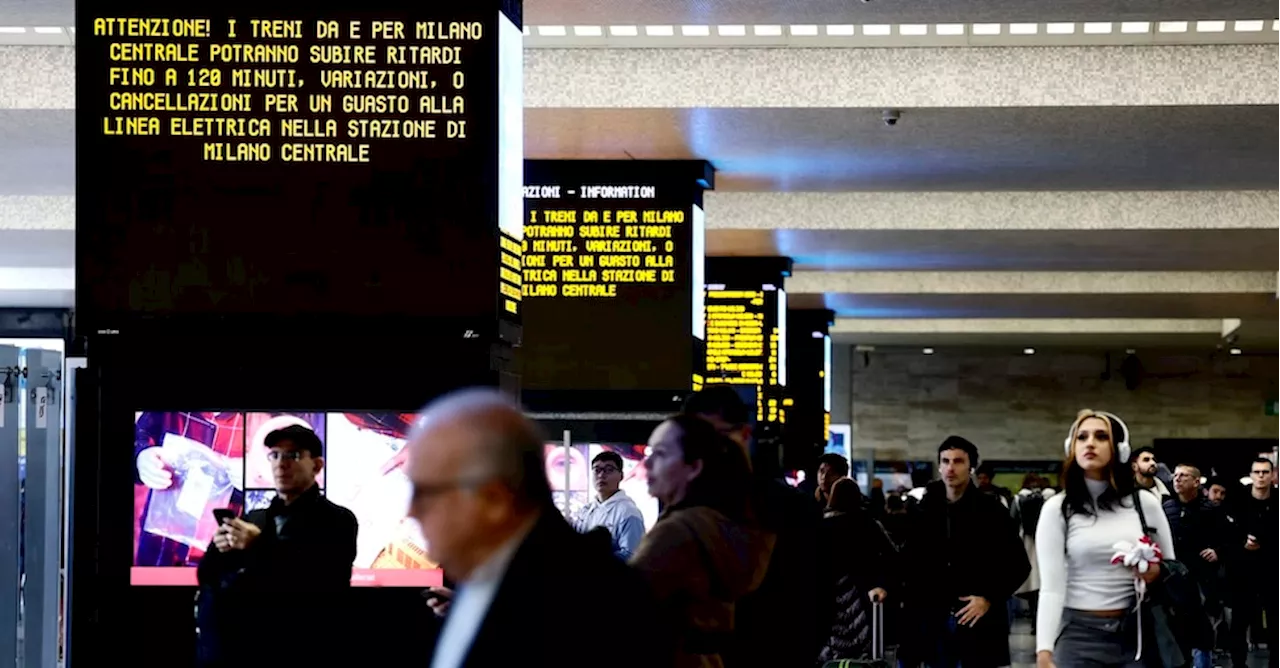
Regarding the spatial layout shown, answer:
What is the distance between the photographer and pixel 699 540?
17.1ft

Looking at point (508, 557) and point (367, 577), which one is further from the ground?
point (508, 557)

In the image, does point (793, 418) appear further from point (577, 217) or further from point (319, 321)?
point (319, 321)

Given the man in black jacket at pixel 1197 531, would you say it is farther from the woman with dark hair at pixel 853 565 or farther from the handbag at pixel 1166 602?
the handbag at pixel 1166 602

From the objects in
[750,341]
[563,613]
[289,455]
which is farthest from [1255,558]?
[563,613]

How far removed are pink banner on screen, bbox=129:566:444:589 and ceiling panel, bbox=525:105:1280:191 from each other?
5917 mm

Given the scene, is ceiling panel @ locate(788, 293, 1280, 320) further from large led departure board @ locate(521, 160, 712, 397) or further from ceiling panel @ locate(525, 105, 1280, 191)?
large led departure board @ locate(521, 160, 712, 397)

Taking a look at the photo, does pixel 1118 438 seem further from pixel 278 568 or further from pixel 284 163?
pixel 284 163

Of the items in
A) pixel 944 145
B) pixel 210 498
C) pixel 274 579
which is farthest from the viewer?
pixel 944 145

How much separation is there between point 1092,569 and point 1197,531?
10.0m

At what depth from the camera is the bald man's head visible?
3.04 meters

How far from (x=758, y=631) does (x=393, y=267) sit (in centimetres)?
233

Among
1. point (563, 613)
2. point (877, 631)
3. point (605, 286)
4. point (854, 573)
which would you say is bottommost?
point (877, 631)

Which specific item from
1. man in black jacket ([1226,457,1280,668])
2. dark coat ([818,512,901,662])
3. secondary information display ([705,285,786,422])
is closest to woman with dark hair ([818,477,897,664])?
dark coat ([818,512,901,662])

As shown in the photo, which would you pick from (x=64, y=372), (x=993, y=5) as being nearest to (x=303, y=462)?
(x=64, y=372)
